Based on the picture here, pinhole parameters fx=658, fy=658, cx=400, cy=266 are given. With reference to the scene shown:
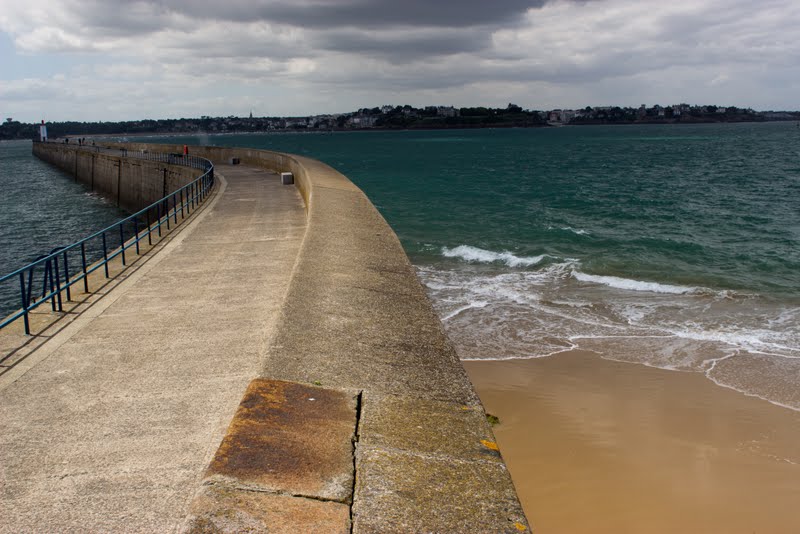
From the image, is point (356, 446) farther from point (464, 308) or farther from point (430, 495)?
point (464, 308)

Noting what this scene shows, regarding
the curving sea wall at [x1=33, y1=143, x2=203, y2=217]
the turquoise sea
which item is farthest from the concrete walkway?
the curving sea wall at [x1=33, y1=143, x2=203, y2=217]

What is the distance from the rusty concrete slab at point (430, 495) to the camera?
3.80m

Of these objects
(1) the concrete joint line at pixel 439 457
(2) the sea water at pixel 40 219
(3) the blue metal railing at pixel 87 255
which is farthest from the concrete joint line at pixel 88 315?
(2) the sea water at pixel 40 219

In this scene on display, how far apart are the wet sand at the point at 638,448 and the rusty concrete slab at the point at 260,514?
3.71 metres

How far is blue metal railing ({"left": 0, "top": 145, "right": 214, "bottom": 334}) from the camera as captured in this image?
27.5 ft

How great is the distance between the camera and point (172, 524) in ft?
13.4

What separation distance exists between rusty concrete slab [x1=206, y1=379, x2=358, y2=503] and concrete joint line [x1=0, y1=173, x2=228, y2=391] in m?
3.06

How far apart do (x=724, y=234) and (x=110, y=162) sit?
39.8 metres

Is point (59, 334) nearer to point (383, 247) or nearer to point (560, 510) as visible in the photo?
point (383, 247)

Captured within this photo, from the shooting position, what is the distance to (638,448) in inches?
338

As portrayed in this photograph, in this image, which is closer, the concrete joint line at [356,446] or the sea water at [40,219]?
the concrete joint line at [356,446]

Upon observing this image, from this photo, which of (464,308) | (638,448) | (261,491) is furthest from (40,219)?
(261,491)

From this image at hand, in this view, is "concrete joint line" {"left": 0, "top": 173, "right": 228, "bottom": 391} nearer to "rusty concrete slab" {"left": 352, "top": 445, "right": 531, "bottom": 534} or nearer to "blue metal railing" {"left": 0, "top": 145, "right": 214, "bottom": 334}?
"blue metal railing" {"left": 0, "top": 145, "right": 214, "bottom": 334}

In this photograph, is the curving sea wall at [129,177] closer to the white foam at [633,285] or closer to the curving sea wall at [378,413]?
the white foam at [633,285]
